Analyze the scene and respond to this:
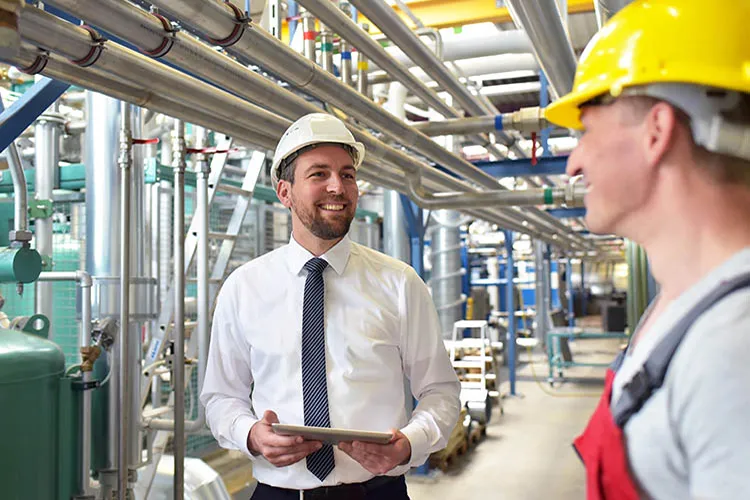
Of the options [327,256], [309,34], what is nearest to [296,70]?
[327,256]

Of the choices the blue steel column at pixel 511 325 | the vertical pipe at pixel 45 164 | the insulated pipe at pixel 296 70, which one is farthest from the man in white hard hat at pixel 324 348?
the blue steel column at pixel 511 325

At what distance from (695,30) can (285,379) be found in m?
1.25

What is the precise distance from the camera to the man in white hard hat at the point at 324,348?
165 cm

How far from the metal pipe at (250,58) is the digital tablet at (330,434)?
93 centimetres

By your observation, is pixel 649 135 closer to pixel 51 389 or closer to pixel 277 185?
pixel 277 185

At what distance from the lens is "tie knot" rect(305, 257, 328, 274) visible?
181 centimetres

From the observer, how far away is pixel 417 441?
163 cm

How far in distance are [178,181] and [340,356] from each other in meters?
1.22

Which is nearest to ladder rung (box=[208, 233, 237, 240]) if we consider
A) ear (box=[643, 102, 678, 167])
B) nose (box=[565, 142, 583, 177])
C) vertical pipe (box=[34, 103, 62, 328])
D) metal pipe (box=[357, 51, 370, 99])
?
metal pipe (box=[357, 51, 370, 99])

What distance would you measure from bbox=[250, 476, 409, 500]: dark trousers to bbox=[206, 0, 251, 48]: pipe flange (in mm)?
1117

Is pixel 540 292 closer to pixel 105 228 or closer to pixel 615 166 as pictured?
pixel 105 228

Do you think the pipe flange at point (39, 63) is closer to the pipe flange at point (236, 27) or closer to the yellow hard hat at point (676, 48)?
the pipe flange at point (236, 27)

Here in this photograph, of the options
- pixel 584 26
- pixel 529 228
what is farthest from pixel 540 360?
pixel 584 26

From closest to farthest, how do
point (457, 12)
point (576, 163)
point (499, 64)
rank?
1. point (576, 163)
2. point (457, 12)
3. point (499, 64)
